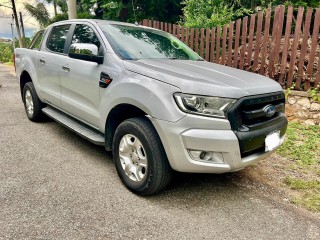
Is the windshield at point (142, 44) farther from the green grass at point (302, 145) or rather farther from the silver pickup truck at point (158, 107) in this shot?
the green grass at point (302, 145)

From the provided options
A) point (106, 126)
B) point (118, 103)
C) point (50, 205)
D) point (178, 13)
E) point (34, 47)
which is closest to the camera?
point (50, 205)

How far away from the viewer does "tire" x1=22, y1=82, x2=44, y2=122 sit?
15.4 ft

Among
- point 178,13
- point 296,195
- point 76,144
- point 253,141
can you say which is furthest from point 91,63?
point 178,13

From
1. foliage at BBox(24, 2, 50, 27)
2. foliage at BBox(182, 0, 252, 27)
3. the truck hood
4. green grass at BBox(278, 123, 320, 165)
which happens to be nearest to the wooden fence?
green grass at BBox(278, 123, 320, 165)

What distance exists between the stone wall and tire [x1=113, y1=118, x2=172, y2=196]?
3.67 meters

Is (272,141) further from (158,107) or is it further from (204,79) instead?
(158,107)

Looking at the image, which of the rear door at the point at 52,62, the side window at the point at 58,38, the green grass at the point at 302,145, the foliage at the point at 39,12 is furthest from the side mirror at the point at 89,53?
the foliage at the point at 39,12

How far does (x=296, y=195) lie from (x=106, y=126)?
2137 millimetres

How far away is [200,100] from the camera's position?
2324mm

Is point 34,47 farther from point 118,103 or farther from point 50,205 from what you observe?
point 50,205

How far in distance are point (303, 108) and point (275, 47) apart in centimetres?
129

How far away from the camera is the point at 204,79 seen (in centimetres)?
245

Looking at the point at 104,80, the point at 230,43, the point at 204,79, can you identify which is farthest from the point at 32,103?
the point at 230,43

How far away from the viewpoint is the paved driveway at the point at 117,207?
2.23 metres
